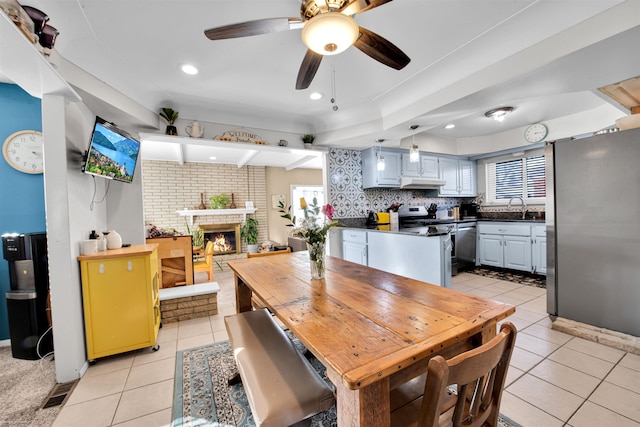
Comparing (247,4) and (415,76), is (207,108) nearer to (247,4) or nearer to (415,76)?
(247,4)

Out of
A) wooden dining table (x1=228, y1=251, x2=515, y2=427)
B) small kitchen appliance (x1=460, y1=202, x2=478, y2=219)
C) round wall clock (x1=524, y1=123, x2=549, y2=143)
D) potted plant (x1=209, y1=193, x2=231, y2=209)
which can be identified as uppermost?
round wall clock (x1=524, y1=123, x2=549, y2=143)

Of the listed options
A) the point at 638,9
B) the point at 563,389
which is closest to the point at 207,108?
the point at 638,9

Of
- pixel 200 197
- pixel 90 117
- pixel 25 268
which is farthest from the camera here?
pixel 200 197

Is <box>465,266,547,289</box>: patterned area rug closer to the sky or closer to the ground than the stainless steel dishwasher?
closer to the ground

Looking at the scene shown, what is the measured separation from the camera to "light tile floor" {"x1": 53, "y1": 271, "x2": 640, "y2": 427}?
155 cm

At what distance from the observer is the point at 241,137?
3525 mm

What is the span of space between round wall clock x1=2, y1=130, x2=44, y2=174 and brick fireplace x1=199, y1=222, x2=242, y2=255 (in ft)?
13.3

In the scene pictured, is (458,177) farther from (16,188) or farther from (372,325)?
(16,188)

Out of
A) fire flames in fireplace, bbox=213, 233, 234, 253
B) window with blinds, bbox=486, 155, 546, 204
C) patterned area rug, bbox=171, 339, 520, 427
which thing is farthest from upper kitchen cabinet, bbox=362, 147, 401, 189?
fire flames in fireplace, bbox=213, 233, 234, 253

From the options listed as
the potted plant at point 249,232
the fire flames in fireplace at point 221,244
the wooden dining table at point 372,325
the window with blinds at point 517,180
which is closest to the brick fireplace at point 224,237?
the fire flames in fireplace at point 221,244

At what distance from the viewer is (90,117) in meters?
2.51

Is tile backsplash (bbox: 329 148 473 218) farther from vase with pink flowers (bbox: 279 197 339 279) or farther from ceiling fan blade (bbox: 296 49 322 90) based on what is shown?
vase with pink flowers (bbox: 279 197 339 279)

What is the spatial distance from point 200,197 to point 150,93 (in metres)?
4.10

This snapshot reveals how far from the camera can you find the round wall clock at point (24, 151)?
8.07ft
